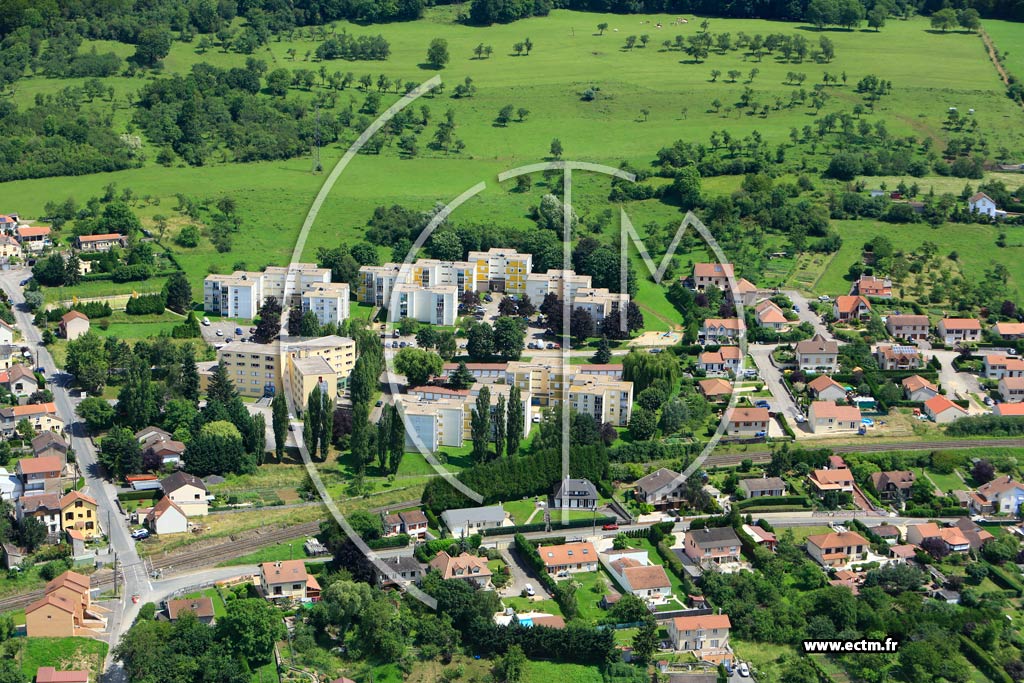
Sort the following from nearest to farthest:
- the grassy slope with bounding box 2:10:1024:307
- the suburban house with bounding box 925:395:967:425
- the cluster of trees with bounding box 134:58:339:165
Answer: the suburban house with bounding box 925:395:967:425 < the grassy slope with bounding box 2:10:1024:307 < the cluster of trees with bounding box 134:58:339:165

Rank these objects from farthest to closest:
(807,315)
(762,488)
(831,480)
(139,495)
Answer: (807,315) < (831,480) < (762,488) < (139,495)

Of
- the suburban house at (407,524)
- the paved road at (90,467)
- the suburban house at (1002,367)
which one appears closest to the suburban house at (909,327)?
the suburban house at (1002,367)

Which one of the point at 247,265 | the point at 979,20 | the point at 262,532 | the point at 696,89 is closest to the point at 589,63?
the point at 696,89

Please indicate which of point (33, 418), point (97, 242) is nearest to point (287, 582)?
point (33, 418)

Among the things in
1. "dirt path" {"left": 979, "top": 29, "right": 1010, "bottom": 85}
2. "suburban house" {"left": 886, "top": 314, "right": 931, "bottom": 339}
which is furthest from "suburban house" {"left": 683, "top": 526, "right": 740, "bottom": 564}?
"dirt path" {"left": 979, "top": 29, "right": 1010, "bottom": 85}

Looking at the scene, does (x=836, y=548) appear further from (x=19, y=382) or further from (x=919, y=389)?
(x=19, y=382)

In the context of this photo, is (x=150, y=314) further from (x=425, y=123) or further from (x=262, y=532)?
(x=425, y=123)

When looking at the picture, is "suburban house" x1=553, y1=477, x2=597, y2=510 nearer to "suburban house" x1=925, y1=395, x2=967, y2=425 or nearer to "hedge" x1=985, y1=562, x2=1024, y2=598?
"hedge" x1=985, y1=562, x2=1024, y2=598
